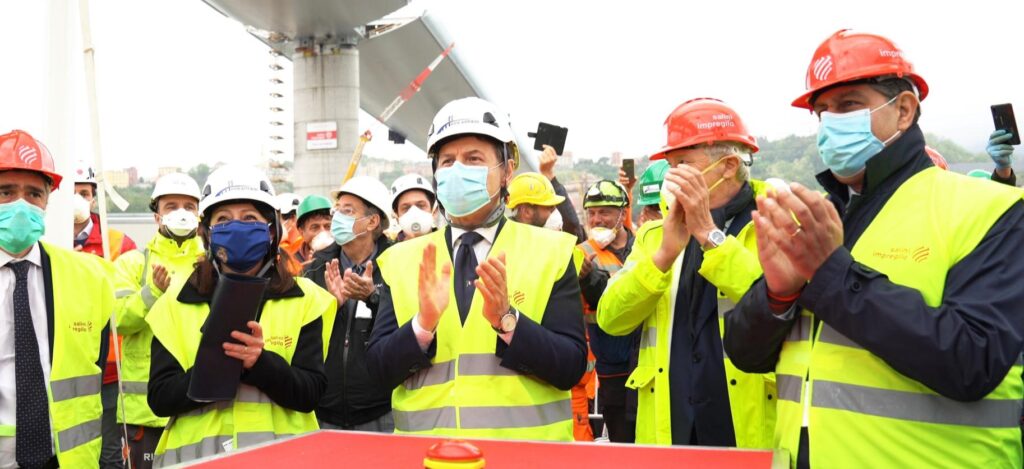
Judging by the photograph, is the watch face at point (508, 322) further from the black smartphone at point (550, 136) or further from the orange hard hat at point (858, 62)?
the black smartphone at point (550, 136)

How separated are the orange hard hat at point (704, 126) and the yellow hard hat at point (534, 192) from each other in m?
2.77

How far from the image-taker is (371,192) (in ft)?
20.4

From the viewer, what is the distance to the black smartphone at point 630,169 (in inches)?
309

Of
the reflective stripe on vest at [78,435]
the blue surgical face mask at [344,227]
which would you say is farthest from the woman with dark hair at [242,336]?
the blue surgical face mask at [344,227]

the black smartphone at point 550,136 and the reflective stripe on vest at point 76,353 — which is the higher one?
the black smartphone at point 550,136

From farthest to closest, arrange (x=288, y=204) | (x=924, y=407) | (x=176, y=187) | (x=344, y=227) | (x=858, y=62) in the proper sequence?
(x=288, y=204)
(x=176, y=187)
(x=344, y=227)
(x=858, y=62)
(x=924, y=407)

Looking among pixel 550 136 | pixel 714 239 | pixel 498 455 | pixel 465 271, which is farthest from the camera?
pixel 550 136

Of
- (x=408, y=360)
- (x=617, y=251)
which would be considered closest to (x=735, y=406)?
(x=408, y=360)

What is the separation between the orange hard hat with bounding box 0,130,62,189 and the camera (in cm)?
389

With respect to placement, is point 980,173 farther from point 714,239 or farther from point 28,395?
point 28,395

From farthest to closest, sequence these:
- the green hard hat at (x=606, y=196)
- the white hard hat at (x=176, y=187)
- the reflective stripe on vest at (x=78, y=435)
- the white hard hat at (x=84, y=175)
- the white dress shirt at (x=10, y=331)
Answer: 1. the white hard hat at (x=84, y=175)
2. the green hard hat at (x=606, y=196)
3. the white hard hat at (x=176, y=187)
4. the reflective stripe on vest at (x=78, y=435)
5. the white dress shirt at (x=10, y=331)

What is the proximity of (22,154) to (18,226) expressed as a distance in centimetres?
34

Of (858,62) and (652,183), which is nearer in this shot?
(858,62)

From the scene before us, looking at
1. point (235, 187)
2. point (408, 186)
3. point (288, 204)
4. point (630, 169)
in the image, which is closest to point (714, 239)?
point (235, 187)
